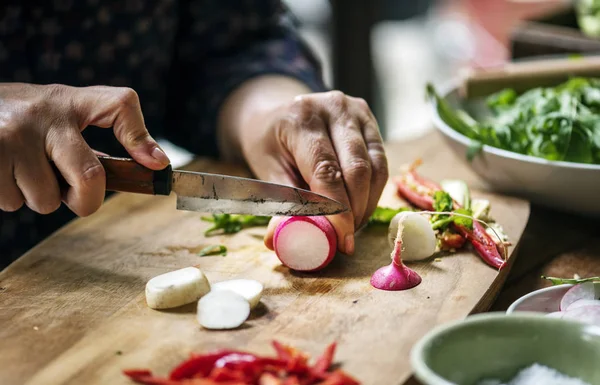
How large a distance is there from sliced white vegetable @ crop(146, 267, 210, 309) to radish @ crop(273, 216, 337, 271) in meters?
0.21

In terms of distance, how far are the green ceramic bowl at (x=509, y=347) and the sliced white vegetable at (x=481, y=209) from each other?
0.69 meters

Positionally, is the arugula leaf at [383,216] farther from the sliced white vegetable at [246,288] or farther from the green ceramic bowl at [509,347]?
the green ceramic bowl at [509,347]

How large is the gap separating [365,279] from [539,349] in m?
0.51

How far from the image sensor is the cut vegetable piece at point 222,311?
1424mm

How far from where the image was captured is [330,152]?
1762 mm

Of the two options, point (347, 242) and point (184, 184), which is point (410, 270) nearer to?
point (347, 242)

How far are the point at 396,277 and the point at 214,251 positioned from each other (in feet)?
1.54

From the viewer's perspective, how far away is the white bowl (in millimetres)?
1371

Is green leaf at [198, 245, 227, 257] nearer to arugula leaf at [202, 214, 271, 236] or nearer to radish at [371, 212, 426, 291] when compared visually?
arugula leaf at [202, 214, 271, 236]

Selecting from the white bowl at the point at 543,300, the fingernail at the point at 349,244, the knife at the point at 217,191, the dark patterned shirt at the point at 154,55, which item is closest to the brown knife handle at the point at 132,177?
the knife at the point at 217,191

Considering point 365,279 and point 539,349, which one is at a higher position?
point 539,349

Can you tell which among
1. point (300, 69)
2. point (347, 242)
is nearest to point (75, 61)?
point (300, 69)

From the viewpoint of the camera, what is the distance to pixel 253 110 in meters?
2.17

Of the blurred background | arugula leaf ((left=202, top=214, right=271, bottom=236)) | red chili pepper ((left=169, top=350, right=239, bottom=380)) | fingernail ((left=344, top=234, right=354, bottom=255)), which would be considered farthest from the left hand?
the blurred background
